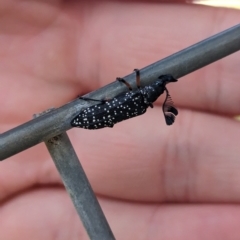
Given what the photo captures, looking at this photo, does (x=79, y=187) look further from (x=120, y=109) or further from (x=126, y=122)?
(x=126, y=122)

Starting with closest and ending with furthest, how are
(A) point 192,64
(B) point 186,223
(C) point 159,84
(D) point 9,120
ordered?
(A) point 192,64, (C) point 159,84, (B) point 186,223, (D) point 9,120

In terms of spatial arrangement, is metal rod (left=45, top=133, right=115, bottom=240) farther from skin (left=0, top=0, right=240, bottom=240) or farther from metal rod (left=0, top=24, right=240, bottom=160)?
skin (left=0, top=0, right=240, bottom=240)

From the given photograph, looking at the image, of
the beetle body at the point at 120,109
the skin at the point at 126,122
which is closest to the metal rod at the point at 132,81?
the beetle body at the point at 120,109

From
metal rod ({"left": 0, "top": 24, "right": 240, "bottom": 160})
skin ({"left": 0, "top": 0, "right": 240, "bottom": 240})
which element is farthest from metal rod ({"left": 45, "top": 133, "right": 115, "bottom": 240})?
skin ({"left": 0, "top": 0, "right": 240, "bottom": 240})

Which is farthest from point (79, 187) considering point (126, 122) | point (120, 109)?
point (126, 122)

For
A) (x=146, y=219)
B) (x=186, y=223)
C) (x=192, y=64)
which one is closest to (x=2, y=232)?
(x=146, y=219)

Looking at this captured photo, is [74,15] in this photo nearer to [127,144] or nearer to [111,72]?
[111,72]
